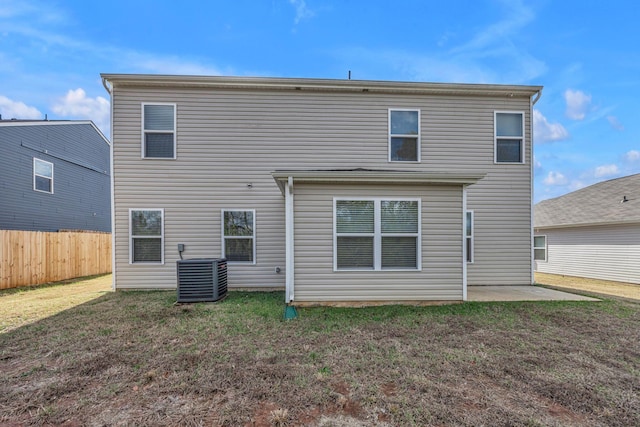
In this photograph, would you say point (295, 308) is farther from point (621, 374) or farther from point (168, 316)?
point (621, 374)

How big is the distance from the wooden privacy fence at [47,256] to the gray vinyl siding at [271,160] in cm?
354

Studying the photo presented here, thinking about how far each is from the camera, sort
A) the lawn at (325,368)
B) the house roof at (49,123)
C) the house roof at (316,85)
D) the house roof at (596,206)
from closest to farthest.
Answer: the lawn at (325,368)
the house roof at (316,85)
the house roof at (596,206)
the house roof at (49,123)

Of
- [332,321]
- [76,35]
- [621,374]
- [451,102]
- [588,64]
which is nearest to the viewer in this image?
[621,374]

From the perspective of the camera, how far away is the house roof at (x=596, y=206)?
980 cm

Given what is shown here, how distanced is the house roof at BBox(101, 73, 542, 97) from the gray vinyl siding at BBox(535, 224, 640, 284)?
606 centimetres

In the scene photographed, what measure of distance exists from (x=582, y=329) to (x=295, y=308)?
4.53m

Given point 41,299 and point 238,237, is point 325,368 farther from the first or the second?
point 41,299

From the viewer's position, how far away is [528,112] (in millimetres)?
7934

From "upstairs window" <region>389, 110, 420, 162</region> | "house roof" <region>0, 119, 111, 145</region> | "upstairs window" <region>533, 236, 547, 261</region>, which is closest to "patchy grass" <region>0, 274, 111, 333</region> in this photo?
"house roof" <region>0, 119, 111, 145</region>

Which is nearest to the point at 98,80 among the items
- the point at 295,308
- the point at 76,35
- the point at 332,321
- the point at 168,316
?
the point at 76,35

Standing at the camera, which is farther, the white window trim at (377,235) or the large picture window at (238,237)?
the large picture window at (238,237)

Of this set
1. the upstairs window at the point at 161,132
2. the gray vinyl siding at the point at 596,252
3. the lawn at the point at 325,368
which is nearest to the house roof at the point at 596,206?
the gray vinyl siding at the point at 596,252

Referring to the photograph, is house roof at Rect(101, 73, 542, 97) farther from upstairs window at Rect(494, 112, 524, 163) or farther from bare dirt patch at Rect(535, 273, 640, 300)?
bare dirt patch at Rect(535, 273, 640, 300)

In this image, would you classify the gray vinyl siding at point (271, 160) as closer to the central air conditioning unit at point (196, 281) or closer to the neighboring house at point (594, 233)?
the central air conditioning unit at point (196, 281)
